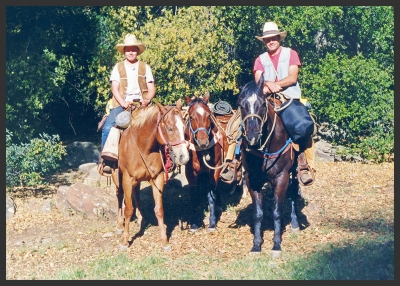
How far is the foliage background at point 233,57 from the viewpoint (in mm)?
11484

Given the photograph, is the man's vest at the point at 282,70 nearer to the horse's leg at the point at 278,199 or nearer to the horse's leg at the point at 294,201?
the horse's leg at the point at 278,199

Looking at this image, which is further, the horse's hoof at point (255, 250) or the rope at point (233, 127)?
the rope at point (233, 127)

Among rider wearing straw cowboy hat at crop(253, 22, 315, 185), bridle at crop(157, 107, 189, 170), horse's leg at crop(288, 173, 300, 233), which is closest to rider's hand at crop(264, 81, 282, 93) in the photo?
rider wearing straw cowboy hat at crop(253, 22, 315, 185)

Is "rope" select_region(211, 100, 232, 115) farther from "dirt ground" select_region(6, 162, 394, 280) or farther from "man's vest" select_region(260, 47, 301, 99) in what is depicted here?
"dirt ground" select_region(6, 162, 394, 280)

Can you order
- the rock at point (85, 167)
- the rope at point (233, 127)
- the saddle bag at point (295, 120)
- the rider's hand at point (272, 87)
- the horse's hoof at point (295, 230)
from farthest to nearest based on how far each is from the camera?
1. the rock at point (85, 167)
2. the horse's hoof at point (295, 230)
3. the rope at point (233, 127)
4. the rider's hand at point (272, 87)
5. the saddle bag at point (295, 120)

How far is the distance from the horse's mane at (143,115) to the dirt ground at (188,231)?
75.8 inches

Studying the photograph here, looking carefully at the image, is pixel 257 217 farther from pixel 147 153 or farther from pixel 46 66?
pixel 46 66

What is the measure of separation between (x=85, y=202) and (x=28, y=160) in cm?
127

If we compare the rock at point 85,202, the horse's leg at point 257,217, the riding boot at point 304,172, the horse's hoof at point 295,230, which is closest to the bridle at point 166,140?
the horse's leg at point 257,217

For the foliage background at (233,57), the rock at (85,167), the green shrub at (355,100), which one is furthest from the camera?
the rock at (85,167)

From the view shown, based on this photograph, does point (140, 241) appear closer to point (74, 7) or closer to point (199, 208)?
point (199, 208)

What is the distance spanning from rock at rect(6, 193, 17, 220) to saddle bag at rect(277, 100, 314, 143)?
13.4 ft

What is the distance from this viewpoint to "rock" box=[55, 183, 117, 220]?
920 cm

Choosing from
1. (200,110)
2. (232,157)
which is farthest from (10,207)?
(232,157)
